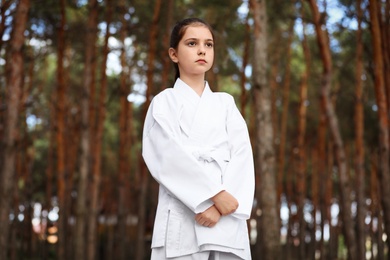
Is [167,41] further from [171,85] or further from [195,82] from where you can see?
[195,82]

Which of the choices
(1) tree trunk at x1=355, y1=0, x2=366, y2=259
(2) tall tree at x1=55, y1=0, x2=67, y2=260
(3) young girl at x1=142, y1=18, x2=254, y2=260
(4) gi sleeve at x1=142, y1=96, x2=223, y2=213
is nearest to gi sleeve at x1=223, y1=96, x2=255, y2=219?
(3) young girl at x1=142, y1=18, x2=254, y2=260

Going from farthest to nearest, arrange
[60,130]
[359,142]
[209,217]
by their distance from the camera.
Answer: [60,130] < [359,142] < [209,217]

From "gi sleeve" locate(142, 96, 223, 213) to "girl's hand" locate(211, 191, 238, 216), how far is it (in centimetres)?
2

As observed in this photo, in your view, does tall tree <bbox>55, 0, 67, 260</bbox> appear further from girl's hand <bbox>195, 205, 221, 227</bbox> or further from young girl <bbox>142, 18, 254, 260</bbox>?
girl's hand <bbox>195, 205, 221, 227</bbox>

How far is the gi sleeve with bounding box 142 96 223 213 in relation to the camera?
2.34 m

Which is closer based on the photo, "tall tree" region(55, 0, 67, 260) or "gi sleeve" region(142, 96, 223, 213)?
"gi sleeve" region(142, 96, 223, 213)

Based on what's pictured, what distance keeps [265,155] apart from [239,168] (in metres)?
4.40

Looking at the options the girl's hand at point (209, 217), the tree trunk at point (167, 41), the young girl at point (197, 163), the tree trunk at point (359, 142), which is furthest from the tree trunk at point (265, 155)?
the girl's hand at point (209, 217)

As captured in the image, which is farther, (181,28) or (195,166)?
(181,28)

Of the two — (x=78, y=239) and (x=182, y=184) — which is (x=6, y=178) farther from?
(x=182, y=184)

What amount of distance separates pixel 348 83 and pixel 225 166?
1356cm

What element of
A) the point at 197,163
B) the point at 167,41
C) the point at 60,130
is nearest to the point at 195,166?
the point at 197,163

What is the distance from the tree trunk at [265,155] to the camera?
22.0 ft

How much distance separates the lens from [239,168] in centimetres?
250
